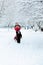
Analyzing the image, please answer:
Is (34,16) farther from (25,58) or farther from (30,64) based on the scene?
(30,64)

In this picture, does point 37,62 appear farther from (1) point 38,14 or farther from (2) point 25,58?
(1) point 38,14

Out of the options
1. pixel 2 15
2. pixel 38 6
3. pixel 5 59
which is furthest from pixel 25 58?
pixel 2 15

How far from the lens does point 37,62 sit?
443 inches

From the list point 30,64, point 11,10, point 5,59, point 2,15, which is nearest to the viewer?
point 30,64

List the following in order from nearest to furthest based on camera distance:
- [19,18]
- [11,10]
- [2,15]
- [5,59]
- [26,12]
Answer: [5,59], [26,12], [19,18], [11,10], [2,15]

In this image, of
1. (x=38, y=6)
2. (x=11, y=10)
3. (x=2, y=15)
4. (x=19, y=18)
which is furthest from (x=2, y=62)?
(x=2, y=15)

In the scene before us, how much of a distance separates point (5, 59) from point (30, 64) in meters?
1.39

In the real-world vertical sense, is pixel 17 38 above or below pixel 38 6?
below

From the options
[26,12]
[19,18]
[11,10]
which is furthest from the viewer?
[11,10]

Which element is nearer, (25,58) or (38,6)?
(25,58)

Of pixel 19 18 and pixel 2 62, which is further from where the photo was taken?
pixel 19 18

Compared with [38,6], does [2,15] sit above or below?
below

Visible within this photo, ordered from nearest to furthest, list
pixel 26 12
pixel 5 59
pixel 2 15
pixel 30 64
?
pixel 30 64
pixel 5 59
pixel 26 12
pixel 2 15

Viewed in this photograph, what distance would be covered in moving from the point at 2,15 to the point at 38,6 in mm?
13879
